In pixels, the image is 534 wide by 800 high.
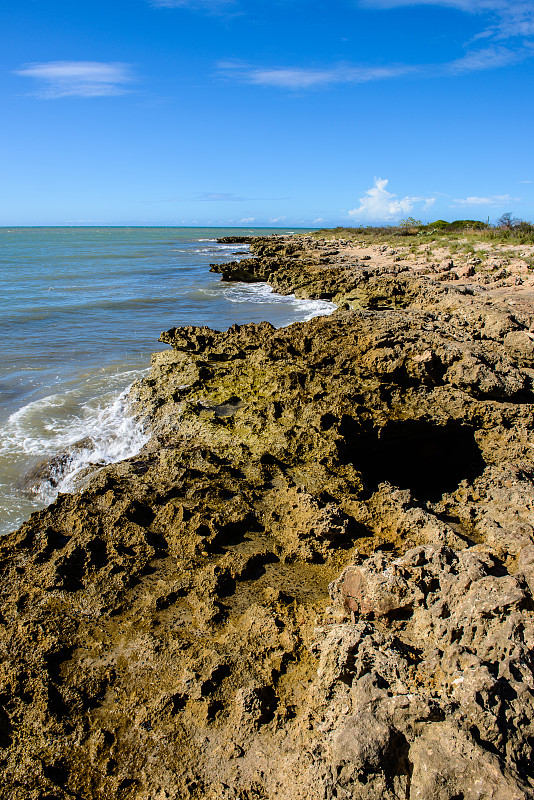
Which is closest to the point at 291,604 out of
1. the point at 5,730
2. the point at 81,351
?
the point at 5,730

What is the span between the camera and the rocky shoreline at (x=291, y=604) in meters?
2.16

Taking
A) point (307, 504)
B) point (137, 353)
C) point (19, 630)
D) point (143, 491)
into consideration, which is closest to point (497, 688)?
point (307, 504)

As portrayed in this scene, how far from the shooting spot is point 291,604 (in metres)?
3.12

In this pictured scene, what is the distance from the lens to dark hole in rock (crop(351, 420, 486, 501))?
5367 mm

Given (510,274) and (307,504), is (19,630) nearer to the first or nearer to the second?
(307,504)

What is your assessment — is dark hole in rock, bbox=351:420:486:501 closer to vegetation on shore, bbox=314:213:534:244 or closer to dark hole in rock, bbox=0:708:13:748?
dark hole in rock, bbox=0:708:13:748

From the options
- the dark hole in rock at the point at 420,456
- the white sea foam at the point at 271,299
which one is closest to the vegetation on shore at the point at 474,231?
the white sea foam at the point at 271,299

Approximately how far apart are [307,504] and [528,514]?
179cm

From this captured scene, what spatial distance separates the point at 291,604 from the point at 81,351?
35.8ft

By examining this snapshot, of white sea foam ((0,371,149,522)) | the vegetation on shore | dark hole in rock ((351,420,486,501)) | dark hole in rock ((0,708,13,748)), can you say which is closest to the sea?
white sea foam ((0,371,149,522))

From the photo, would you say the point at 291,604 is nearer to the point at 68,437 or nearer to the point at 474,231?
the point at 68,437

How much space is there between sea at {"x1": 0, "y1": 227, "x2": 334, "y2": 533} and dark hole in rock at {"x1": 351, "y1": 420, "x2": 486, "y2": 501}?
297 cm

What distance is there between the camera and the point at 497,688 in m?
2.18

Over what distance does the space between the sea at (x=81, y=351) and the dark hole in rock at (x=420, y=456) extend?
9.74 feet
